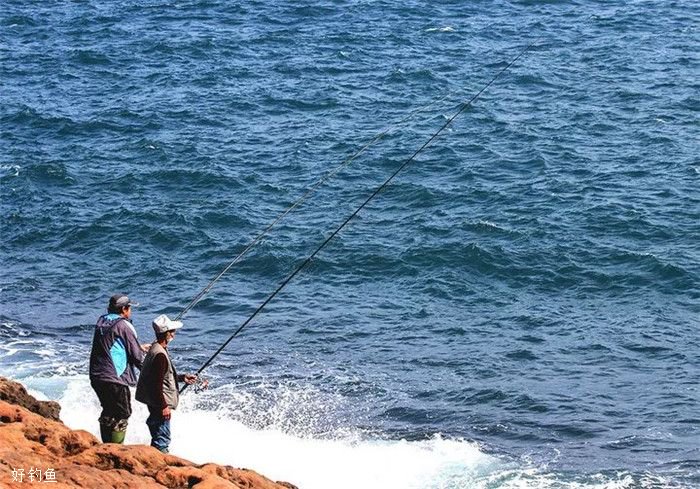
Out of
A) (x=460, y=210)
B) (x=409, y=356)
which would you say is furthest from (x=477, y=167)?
(x=409, y=356)

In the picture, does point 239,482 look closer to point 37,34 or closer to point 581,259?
point 581,259

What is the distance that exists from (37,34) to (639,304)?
24.6 m

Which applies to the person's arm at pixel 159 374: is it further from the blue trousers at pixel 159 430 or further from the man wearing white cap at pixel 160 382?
the blue trousers at pixel 159 430

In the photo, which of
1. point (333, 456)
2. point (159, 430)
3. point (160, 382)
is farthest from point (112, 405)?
point (333, 456)

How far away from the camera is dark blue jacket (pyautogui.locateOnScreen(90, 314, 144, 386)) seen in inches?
401

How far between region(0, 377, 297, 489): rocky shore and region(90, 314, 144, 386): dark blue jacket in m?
0.59

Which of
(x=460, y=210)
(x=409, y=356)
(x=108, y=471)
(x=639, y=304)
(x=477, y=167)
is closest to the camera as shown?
(x=108, y=471)

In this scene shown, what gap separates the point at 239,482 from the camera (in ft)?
31.2

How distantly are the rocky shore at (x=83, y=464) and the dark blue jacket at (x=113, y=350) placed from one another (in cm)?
59

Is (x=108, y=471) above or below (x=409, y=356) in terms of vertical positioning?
above

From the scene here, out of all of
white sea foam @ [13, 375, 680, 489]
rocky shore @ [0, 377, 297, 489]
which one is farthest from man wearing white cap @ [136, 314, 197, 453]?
white sea foam @ [13, 375, 680, 489]

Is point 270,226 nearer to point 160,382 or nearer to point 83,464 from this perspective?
point 160,382

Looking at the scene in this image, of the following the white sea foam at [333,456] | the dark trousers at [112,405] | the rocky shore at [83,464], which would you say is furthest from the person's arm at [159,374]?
the white sea foam at [333,456]

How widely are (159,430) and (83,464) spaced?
1.34 m
